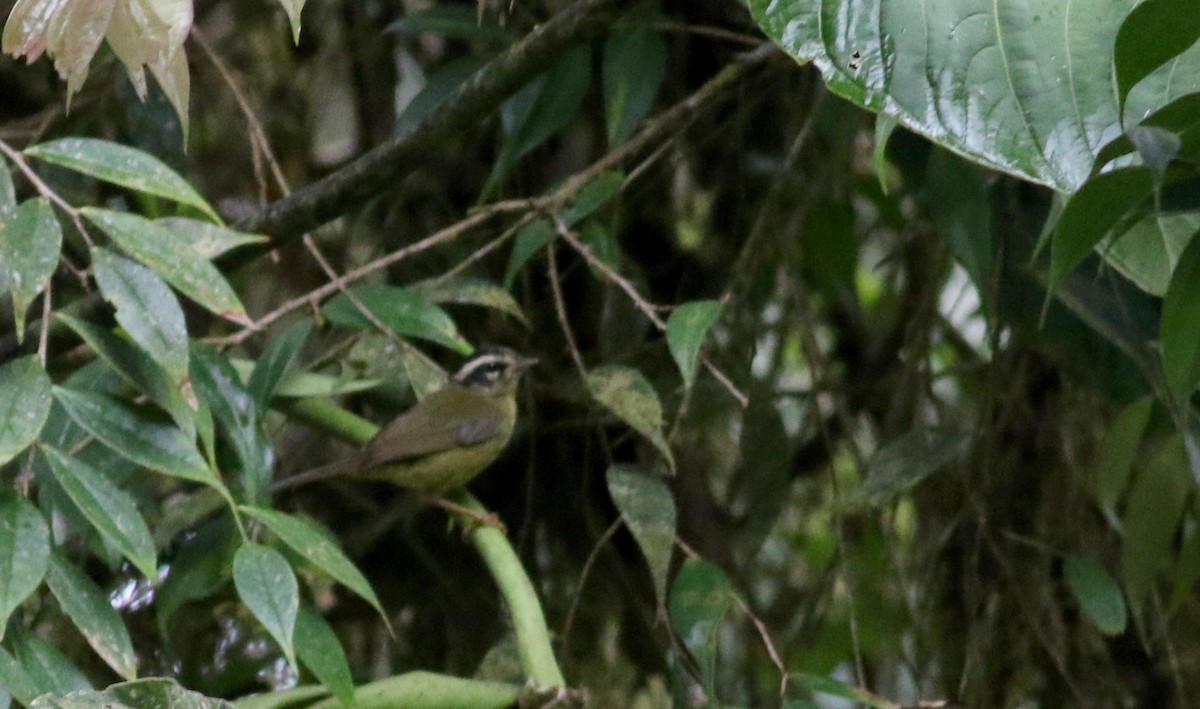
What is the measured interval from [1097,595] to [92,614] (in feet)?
4.27

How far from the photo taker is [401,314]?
175 cm

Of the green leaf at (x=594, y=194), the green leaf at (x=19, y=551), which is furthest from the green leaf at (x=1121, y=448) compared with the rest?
the green leaf at (x=19, y=551)

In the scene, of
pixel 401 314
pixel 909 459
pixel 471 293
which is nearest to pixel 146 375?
pixel 401 314

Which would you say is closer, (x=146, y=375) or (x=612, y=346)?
(x=146, y=375)

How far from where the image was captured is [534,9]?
233cm

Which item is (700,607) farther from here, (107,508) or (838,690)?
(107,508)

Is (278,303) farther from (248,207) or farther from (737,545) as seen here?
(737,545)

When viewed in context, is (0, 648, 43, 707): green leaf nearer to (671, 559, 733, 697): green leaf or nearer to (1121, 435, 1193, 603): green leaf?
(671, 559, 733, 697): green leaf

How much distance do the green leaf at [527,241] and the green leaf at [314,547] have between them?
0.54 m

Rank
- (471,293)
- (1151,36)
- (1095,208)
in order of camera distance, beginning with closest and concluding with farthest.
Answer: (1151,36) → (1095,208) → (471,293)

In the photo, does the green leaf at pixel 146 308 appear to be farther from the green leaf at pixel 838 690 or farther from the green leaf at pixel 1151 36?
the green leaf at pixel 1151 36

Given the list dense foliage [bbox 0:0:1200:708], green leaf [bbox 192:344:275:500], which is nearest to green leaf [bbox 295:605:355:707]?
dense foliage [bbox 0:0:1200:708]

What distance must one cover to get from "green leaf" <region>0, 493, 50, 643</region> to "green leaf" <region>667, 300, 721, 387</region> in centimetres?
67

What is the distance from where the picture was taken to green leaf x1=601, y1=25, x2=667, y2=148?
1.98 meters
